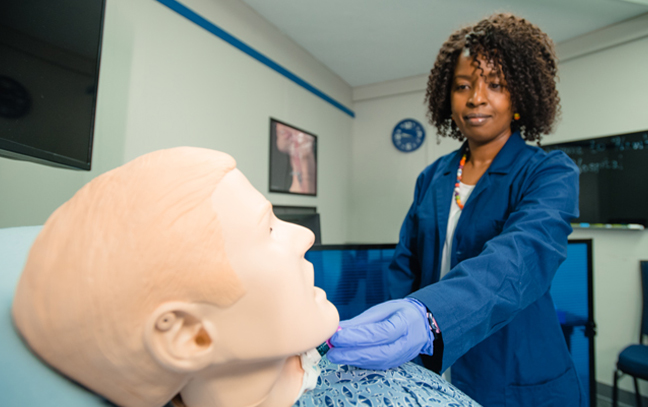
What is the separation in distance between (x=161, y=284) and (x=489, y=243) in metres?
0.83

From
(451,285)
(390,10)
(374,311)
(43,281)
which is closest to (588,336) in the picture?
(451,285)

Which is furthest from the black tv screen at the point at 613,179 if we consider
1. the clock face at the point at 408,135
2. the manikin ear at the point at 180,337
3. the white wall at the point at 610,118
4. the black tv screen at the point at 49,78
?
the black tv screen at the point at 49,78

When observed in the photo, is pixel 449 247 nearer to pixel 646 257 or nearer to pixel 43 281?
pixel 43 281

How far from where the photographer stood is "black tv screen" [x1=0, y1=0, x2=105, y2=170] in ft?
2.83

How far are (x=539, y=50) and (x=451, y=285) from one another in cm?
111

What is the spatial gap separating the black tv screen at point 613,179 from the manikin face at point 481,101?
2.35 meters

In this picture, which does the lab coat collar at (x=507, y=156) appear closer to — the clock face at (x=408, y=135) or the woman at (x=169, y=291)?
the woman at (x=169, y=291)

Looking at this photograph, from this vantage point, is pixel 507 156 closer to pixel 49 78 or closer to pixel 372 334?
pixel 372 334

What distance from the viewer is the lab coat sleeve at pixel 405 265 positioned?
4.54 feet

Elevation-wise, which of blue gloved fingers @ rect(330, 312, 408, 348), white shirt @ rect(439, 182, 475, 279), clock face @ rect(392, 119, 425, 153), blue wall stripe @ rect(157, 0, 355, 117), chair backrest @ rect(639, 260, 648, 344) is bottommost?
chair backrest @ rect(639, 260, 648, 344)

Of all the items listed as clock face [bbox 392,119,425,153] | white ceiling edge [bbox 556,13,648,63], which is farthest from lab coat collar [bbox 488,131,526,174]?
clock face [bbox 392,119,425,153]

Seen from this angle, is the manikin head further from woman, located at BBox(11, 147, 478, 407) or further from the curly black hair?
the curly black hair

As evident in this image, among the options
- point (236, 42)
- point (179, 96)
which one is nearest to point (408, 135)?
point (236, 42)

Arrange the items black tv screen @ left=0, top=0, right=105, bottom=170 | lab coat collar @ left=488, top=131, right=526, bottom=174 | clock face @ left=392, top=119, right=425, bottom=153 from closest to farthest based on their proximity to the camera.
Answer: black tv screen @ left=0, top=0, right=105, bottom=170
lab coat collar @ left=488, top=131, right=526, bottom=174
clock face @ left=392, top=119, right=425, bottom=153
